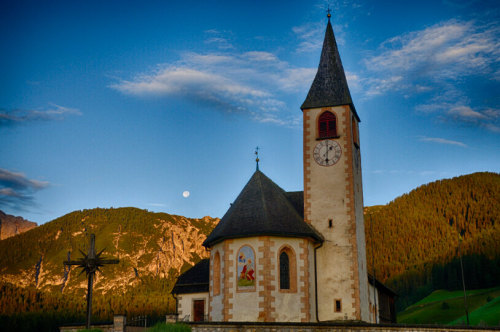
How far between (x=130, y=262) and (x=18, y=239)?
4707 centimetres

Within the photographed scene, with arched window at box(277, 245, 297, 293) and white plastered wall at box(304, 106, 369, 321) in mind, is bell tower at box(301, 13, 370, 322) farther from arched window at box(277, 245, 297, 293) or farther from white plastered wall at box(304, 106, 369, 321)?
arched window at box(277, 245, 297, 293)

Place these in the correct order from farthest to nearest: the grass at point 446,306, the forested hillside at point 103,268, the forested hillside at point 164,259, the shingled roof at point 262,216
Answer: the forested hillside at point 103,268
the forested hillside at point 164,259
the grass at point 446,306
the shingled roof at point 262,216

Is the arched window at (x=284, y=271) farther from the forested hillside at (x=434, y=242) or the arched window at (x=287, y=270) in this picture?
the forested hillside at (x=434, y=242)

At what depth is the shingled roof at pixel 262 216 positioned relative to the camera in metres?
34.4

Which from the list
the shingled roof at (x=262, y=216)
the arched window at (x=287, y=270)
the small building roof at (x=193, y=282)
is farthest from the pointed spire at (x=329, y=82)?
the small building roof at (x=193, y=282)

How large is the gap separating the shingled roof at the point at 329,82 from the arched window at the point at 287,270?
11.2 metres

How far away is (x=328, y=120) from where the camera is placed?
39781 mm

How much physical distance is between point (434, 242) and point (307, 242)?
14422 centimetres

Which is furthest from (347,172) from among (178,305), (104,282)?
(104,282)

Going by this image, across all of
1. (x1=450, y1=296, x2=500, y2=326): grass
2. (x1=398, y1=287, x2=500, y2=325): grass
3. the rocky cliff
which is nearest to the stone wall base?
(x1=450, y1=296, x2=500, y2=326): grass

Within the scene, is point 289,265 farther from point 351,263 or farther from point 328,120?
point 328,120

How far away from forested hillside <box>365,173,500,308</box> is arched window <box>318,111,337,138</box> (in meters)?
78.8

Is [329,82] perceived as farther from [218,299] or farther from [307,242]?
[218,299]

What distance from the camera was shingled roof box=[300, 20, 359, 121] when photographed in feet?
132
